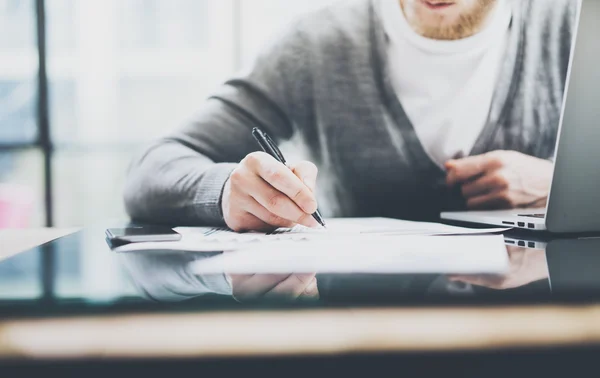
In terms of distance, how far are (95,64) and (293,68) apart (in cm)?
248

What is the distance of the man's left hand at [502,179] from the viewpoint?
1.27m

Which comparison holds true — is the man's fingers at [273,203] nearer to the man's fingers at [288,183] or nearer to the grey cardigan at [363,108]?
the man's fingers at [288,183]

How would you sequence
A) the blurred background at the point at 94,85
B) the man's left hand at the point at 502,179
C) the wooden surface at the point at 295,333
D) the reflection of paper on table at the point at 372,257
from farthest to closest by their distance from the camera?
the blurred background at the point at 94,85 → the man's left hand at the point at 502,179 → the reflection of paper on table at the point at 372,257 → the wooden surface at the point at 295,333

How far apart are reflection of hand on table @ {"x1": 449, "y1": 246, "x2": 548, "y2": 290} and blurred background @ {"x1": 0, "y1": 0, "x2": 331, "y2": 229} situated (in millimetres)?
2113

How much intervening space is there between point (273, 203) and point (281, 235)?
0.05 m

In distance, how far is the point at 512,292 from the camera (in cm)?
36

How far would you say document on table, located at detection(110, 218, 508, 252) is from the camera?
609 mm

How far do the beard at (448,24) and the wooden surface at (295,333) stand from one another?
1.17 metres

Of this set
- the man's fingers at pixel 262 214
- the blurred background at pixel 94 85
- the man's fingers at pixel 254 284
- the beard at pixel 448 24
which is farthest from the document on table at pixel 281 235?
the blurred background at pixel 94 85

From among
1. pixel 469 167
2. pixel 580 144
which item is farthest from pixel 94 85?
pixel 580 144

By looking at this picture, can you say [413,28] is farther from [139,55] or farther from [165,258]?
[139,55]

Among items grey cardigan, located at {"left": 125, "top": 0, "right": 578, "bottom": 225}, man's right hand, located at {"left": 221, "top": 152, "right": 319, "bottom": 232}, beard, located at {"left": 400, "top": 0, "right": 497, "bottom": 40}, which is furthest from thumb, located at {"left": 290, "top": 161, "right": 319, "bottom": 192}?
beard, located at {"left": 400, "top": 0, "right": 497, "bottom": 40}

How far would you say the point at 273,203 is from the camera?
0.75 metres

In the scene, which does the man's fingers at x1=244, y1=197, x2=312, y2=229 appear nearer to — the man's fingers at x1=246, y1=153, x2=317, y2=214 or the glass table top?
the man's fingers at x1=246, y1=153, x2=317, y2=214
